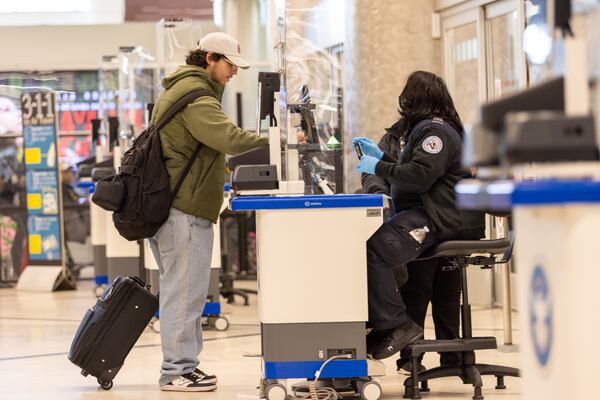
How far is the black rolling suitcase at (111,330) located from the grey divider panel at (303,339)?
94 centimetres

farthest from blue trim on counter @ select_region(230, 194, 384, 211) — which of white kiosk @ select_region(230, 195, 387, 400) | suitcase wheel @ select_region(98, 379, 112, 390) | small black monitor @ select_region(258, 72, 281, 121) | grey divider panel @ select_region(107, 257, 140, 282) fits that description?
grey divider panel @ select_region(107, 257, 140, 282)

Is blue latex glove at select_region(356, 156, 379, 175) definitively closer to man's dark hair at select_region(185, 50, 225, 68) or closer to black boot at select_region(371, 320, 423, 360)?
black boot at select_region(371, 320, 423, 360)

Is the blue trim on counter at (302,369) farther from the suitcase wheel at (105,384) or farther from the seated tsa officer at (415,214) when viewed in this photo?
the suitcase wheel at (105,384)

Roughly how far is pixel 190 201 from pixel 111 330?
77 centimetres

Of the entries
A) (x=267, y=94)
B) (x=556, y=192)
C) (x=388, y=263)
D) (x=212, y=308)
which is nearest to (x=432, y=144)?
(x=388, y=263)

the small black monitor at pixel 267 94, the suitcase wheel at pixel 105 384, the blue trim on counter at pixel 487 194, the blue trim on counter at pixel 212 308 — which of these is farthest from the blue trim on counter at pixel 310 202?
the blue trim on counter at pixel 212 308

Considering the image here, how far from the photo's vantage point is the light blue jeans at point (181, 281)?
5152mm

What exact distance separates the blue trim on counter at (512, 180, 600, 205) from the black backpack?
2.84 m

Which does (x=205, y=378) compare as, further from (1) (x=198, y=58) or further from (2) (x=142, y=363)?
(1) (x=198, y=58)

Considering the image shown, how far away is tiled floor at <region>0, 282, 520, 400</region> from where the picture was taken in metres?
5.32

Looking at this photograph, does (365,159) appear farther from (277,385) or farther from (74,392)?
(74,392)

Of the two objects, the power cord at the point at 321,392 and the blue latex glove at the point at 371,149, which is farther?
the blue latex glove at the point at 371,149

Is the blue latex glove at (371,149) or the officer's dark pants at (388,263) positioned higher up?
the blue latex glove at (371,149)

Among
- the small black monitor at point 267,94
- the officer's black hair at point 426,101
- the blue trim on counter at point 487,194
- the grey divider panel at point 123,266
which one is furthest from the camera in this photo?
the grey divider panel at point 123,266
